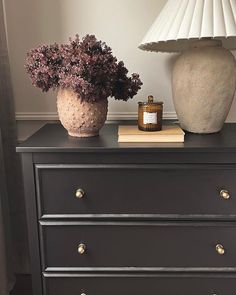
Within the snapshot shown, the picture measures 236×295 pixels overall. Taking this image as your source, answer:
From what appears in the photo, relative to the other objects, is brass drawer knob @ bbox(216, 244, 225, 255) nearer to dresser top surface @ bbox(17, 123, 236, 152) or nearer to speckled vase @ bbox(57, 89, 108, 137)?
dresser top surface @ bbox(17, 123, 236, 152)

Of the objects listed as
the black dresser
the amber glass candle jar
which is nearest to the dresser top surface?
the black dresser

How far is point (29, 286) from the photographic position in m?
1.64

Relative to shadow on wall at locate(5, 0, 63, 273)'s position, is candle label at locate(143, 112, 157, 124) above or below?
below

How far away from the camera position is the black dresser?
3.48ft

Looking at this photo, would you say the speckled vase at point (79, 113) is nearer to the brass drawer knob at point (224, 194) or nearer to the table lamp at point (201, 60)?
the table lamp at point (201, 60)

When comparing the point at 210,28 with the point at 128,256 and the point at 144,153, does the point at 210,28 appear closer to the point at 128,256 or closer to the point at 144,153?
the point at 144,153

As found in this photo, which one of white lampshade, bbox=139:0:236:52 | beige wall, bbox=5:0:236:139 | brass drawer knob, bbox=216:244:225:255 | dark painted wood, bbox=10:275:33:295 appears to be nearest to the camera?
white lampshade, bbox=139:0:236:52

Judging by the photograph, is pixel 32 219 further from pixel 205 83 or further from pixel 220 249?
pixel 205 83

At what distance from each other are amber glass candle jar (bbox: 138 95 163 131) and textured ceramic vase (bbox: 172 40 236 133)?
0.31ft

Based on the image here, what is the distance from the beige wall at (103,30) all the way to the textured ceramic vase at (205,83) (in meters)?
0.30

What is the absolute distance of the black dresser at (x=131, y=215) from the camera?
1.06m

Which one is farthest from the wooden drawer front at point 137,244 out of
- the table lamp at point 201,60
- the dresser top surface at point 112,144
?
the table lamp at point 201,60

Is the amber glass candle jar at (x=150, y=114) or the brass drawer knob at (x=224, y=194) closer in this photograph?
the brass drawer knob at (x=224, y=194)

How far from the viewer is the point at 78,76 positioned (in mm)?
1050
